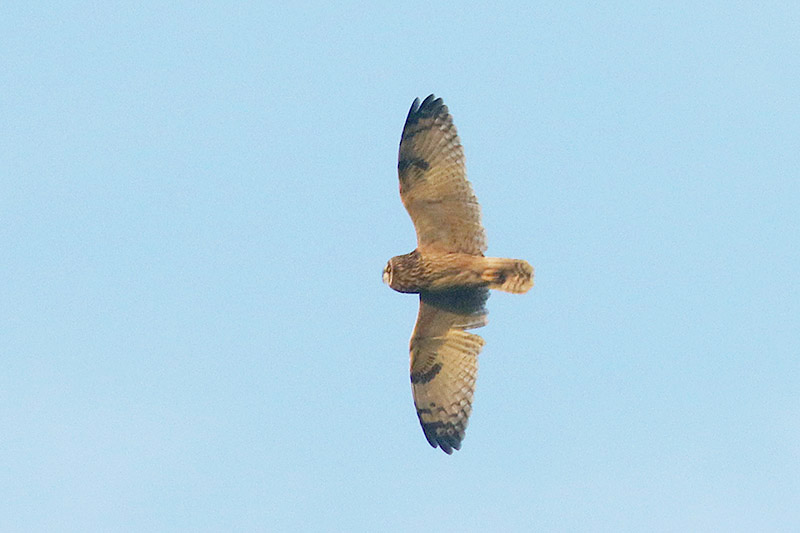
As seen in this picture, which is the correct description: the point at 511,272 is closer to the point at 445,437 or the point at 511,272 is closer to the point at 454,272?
the point at 454,272

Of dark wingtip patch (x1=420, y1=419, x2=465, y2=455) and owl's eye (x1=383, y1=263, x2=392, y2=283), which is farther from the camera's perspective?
dark wingtip patch (x1=420, y1=419, x2=465, y2=455)

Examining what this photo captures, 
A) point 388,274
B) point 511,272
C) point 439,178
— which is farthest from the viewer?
point 388,274

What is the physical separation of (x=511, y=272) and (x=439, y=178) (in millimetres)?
1303

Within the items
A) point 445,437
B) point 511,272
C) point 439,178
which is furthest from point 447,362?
point 439,178

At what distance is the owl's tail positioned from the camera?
15086 millimetres

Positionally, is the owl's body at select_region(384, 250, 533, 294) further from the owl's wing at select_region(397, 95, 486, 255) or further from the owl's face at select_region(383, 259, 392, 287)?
the owl's wing at select_region(397, 95, 486, 255)

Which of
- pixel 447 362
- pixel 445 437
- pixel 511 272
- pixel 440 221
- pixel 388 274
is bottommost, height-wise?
pixel 445 437

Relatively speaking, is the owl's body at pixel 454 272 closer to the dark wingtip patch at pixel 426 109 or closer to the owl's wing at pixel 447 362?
the owl's wing at pixel 447 362

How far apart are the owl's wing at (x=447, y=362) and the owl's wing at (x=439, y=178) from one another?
0.97m

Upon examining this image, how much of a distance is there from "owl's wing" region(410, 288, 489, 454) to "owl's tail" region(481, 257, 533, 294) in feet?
2.41

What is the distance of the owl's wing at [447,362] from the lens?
15.9 metres

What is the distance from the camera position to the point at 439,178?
49.9 ft

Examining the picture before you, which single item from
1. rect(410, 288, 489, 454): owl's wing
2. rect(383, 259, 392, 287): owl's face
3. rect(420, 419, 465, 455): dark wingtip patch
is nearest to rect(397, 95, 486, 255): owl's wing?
rect(383, 259, 392, 287): owl's face

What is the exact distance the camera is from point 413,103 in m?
15.3
